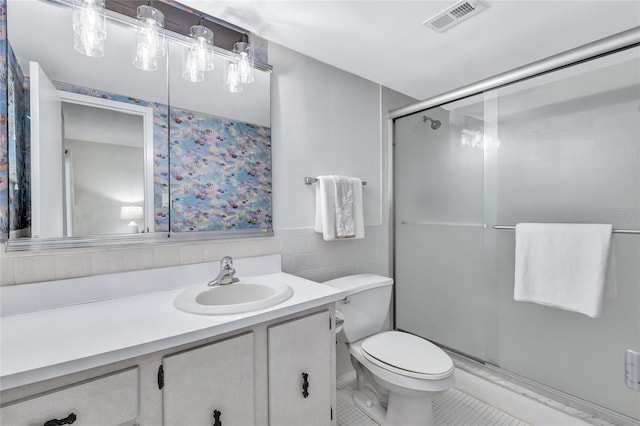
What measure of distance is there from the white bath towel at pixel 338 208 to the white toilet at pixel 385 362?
0.30 m

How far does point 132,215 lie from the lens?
3.96 ft

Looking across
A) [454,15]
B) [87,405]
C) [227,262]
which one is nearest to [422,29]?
[454,15]

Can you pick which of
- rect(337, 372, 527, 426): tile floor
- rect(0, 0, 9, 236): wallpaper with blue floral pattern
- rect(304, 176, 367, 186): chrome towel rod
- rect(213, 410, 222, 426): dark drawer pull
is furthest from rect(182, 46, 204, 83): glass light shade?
rect(337, 372, 527, 426): tile floor

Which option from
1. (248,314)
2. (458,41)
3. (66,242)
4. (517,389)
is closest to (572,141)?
(458,41)

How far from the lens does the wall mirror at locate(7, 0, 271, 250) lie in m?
1.03

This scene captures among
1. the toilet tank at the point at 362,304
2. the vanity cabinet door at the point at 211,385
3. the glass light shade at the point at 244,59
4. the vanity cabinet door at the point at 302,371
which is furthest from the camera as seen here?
the toilet tank at the point at 362,304

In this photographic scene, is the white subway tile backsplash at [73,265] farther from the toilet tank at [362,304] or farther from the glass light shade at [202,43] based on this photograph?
the toilet tank at [362,304]

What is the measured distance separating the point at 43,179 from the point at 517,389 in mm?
2444

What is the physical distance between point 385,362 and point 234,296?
2.53ft

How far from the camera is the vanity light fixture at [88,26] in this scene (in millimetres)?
1092

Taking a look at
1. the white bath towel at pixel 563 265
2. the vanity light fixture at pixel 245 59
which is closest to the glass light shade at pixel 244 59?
the vanity light fixture at pixel 245 59

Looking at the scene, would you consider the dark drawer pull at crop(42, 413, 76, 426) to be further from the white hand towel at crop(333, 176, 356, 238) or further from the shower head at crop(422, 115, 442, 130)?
the shower head at crop(422, 115, 442, 130)

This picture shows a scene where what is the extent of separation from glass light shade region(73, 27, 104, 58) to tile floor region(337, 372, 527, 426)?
205 cm

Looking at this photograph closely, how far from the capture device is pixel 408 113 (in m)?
2.15
